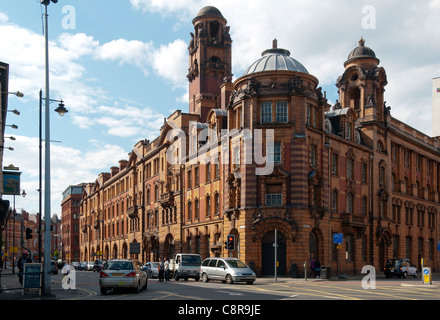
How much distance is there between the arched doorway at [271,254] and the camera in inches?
1787

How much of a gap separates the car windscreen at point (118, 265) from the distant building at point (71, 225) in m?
112

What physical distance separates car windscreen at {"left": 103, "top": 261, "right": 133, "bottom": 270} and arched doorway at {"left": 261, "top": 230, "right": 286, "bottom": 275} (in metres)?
20.1

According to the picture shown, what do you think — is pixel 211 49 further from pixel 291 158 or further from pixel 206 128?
pixel 291 158

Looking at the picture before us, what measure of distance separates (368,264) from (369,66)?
20.2 m

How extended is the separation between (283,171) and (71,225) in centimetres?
10296

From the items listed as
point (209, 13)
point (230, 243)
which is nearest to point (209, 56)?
point (209, 13)

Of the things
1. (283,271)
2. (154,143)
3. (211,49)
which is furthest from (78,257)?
(283,271)

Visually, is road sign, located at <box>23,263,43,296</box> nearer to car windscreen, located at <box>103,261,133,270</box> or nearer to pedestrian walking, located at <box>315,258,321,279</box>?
car windscreen, located at <box>103,261,133,270</box>

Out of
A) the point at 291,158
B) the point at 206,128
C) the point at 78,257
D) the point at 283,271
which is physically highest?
the point at 206,128

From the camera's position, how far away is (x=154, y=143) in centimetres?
7338

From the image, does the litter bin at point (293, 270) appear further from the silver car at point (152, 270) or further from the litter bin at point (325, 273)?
the silver car at point (152, 270)

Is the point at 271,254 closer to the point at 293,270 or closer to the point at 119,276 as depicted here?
the point at 293,270

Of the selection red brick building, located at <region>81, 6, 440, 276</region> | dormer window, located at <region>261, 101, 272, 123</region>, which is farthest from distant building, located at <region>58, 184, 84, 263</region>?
Answer: dormer window, located at <region>261, 101, 272, 123</region>

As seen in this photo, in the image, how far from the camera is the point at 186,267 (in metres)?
40.6
